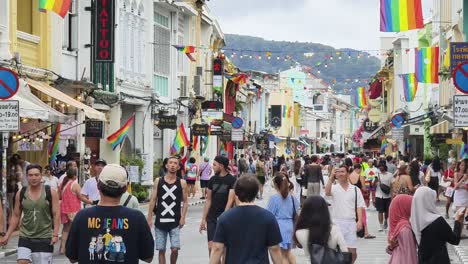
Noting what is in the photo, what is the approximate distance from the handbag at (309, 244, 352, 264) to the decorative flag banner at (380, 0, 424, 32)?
17.3m

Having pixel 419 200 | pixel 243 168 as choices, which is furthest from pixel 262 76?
pixel 419 200

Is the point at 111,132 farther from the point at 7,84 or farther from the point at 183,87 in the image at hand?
the point at 7,84

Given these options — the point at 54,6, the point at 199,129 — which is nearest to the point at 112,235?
the point at 54,6

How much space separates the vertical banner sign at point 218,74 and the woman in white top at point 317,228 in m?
49.9

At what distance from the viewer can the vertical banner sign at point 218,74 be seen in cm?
5969

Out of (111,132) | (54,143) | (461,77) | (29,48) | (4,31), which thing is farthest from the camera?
(111,132)

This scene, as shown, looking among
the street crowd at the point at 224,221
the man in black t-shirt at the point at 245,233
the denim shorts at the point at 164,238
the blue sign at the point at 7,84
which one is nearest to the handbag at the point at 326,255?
the street crowd at the point at 224,221

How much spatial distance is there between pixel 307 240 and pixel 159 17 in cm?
3611

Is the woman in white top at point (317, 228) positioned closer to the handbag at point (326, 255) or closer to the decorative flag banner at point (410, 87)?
the handbag at point (326, 255)

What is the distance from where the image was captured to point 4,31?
25.7 metres

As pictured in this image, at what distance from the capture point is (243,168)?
156ft

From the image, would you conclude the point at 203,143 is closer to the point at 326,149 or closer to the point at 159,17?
the point at 159,17

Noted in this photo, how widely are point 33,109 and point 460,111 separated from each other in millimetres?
9207

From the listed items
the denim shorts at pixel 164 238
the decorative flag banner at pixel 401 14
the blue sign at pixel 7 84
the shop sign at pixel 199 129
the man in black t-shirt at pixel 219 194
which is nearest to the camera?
the denim shorts at pixel 164 238
